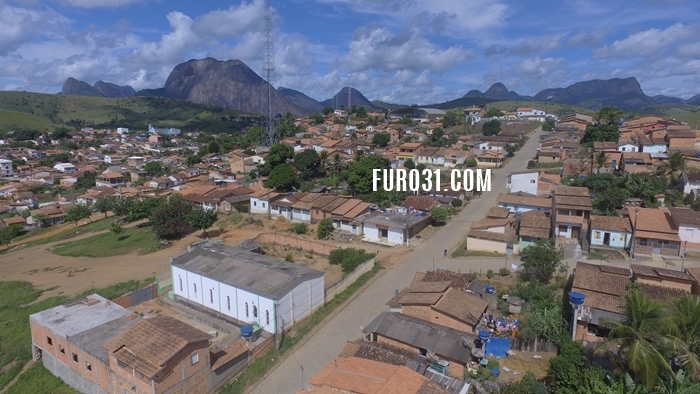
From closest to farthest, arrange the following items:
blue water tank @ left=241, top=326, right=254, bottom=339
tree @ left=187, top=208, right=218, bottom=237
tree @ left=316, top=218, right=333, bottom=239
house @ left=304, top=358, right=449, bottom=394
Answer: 1. house @ left=304, top=358, right=449, bottom=394
2. blue water tank @ left=241, top=326, right=254, bottom=339
3. tree @ left=316, top=218, right=333, bottom=239
4. tree @ left=187, top=208, right=218, bottom=237

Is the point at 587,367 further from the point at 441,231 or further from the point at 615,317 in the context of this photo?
the point at 441,231

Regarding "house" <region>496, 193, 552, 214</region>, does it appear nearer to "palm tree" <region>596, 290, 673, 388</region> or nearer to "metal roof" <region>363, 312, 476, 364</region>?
"metal roof" <region>363, 312, 476, 364</region>

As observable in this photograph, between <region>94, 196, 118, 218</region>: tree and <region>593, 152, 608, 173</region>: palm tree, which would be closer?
<region>593, 152, 608, 173</region>: palm tree

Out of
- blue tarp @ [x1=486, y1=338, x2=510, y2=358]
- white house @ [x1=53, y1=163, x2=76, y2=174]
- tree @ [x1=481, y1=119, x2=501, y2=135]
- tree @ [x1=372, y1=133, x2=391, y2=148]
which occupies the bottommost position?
blue tarp @ [x1=486, y1=338, x2=510, y2=358]

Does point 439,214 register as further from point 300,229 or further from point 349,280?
point 349,280

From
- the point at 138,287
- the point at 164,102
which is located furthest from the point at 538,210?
the point at 164,102

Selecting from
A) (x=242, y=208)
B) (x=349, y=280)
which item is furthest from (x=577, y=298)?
(x=242, y=208)

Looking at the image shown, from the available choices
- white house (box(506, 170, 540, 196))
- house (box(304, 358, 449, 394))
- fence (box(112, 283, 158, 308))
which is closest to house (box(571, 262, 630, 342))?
house (box(304, 358, 449, 394))

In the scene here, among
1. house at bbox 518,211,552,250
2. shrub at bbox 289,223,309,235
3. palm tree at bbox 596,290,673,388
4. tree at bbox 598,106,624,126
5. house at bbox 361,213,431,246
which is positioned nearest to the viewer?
palm tree at bbox 596,290,673,388
